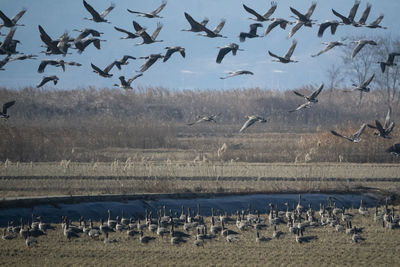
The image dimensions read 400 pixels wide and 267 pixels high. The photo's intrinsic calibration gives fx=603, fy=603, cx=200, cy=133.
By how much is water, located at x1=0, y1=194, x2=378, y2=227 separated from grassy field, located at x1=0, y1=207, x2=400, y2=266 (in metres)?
2.13

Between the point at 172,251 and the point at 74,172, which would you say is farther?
the point at 74,172

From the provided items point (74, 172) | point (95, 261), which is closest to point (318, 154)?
point (74, 172)

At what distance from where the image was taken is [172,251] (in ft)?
46.6

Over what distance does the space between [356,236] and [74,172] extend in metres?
13.4

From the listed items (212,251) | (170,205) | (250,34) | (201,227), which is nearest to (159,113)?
(170,205)

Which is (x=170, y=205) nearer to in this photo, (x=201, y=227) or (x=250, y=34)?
(x=201, y=227)

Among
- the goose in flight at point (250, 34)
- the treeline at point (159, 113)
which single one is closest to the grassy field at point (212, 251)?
the goose in flight at point (250, 34)

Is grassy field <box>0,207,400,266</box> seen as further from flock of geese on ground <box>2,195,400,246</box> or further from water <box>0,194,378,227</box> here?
water <box>0,194,378,227</box>

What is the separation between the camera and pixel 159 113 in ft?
159

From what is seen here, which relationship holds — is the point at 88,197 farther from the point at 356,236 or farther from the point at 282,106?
the point at 282,106

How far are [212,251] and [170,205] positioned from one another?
522cm

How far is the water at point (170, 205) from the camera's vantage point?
57.9ft

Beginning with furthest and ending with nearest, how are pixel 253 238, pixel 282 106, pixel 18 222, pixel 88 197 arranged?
1. pixel 282 106
2. pixel 88 197
3. pixel 18 222
4. pixel 253 238

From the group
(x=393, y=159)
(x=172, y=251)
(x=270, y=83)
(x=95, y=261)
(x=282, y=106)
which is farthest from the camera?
(x=270, y=83)
